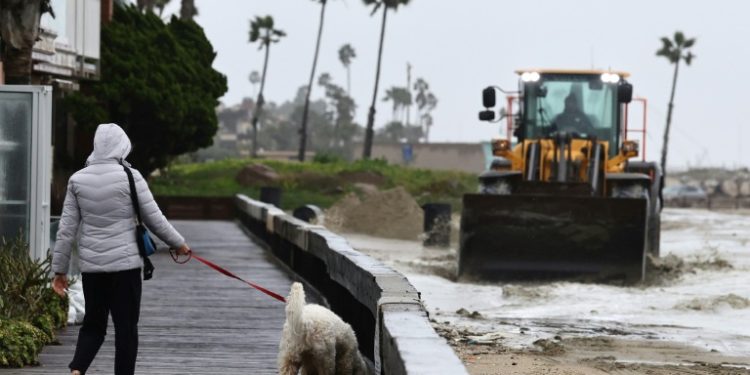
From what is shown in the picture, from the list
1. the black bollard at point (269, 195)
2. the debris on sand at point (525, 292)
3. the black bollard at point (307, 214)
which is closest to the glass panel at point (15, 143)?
the debris on sand at point (525, 292)

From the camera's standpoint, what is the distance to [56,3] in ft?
99.1

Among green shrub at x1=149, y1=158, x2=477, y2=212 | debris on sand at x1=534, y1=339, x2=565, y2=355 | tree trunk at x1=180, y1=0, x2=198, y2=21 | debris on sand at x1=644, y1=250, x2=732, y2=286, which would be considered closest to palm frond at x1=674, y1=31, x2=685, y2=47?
green shrub at x1=149, y1=158, x2=477, y2=212

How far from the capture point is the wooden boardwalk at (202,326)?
39.7ft

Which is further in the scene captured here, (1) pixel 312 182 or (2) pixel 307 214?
(1) pixel 312 182

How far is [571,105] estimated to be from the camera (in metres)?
29.3

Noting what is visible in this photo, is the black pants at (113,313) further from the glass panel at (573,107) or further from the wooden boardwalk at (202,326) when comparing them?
the glass panel at (573,107)

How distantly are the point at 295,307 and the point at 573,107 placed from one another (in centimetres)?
2035

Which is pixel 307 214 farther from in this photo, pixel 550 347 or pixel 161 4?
pixel 161 4

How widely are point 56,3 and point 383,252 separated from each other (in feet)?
38.3

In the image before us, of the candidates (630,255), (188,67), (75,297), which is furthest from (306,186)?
(75,297)

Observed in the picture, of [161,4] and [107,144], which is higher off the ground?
[161,4]

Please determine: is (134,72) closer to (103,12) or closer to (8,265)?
(103,12)

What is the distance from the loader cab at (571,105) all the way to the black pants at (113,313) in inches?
753

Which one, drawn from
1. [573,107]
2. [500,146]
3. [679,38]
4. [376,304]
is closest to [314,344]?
[376,304]
